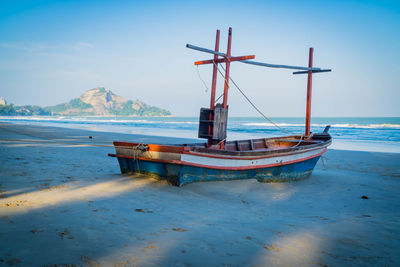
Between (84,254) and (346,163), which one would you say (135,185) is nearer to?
(84,254)

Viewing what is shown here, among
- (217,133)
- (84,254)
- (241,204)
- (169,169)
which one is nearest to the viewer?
(84,254)

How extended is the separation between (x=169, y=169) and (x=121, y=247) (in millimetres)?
3294

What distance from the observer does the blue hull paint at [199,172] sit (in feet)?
20.5

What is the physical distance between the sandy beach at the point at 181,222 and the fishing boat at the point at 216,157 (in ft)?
0.97

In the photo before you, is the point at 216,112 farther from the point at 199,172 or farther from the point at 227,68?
the point at 199,172

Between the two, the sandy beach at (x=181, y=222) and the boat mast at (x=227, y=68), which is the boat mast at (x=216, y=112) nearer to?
the boat mast at (x=227, y=68)

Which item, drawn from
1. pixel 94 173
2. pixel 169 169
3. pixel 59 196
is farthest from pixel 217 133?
pixel 59 196

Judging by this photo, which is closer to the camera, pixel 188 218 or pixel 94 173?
pixel 188 218

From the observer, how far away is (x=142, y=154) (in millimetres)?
6562

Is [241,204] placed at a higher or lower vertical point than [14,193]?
lower

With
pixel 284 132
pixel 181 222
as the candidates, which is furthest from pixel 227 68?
pixel 284 132

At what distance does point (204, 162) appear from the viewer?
637 centimetres

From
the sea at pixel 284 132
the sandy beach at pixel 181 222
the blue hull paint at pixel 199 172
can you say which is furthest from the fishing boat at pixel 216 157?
the sea at pixel 284 132

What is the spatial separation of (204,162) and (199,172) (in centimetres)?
30
